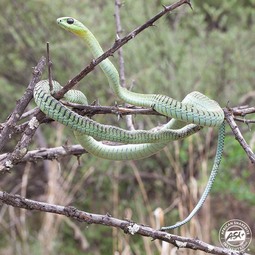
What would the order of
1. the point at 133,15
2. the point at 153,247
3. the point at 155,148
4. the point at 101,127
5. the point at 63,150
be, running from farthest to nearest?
the point at 133,15, the point at 153,247, the point at 63,150, the point at 155,148, the point at 101,127

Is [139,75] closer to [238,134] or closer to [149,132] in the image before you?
[149,132]

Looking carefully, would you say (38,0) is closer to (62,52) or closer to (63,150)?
(62,52)

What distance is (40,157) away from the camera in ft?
8.75

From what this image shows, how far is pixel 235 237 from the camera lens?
106 inches

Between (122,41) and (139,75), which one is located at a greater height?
(139,75)

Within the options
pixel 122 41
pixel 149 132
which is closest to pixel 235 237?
pixel 149 132

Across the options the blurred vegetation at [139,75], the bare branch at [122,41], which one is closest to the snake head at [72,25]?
the bare branch at [122,41]

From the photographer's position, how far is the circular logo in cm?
264

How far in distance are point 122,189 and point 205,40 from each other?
2661 mm

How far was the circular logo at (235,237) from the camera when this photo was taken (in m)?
2.64

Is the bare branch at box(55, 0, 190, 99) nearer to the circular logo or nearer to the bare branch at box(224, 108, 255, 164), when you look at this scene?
the bare branch at box(224, 108, 255, 164)

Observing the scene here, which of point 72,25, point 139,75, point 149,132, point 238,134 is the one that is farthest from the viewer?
point 139,75

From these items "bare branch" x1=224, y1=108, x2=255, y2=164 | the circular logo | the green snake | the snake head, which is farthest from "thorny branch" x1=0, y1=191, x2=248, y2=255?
the snake head

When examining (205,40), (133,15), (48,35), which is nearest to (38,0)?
(48,35)
